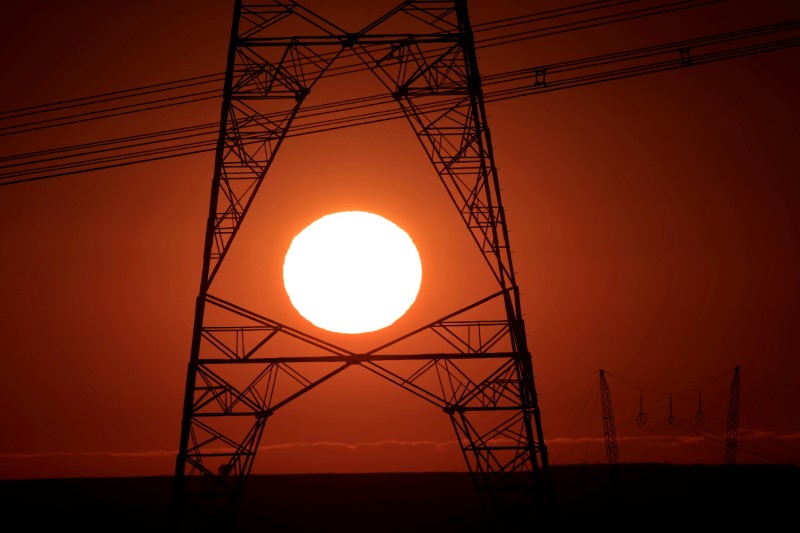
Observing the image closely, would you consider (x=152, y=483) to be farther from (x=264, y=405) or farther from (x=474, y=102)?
(x=474, y=102)

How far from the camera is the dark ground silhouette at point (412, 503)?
83.0 feet

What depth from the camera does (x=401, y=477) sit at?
98.4ft

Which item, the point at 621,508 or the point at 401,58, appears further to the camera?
the point at 621,508

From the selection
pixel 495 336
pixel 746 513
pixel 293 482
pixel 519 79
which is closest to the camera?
pixel 495 336

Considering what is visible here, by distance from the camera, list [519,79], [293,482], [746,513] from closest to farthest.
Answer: [519,79] → [746,513] → [293,482]

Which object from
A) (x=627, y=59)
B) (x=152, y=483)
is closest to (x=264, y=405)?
(x=152, y=483)

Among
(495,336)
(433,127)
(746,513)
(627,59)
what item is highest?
(627,59)

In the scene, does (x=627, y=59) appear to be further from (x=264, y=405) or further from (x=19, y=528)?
(x=19, y=528)

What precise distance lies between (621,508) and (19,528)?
1991 centimetres

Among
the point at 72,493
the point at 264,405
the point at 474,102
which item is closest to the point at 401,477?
the point at 264,405

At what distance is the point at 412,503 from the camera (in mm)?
27297

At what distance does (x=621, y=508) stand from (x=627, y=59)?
1531 centimetres

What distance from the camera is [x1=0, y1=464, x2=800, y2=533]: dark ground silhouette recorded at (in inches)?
996

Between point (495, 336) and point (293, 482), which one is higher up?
point (495, 336)
